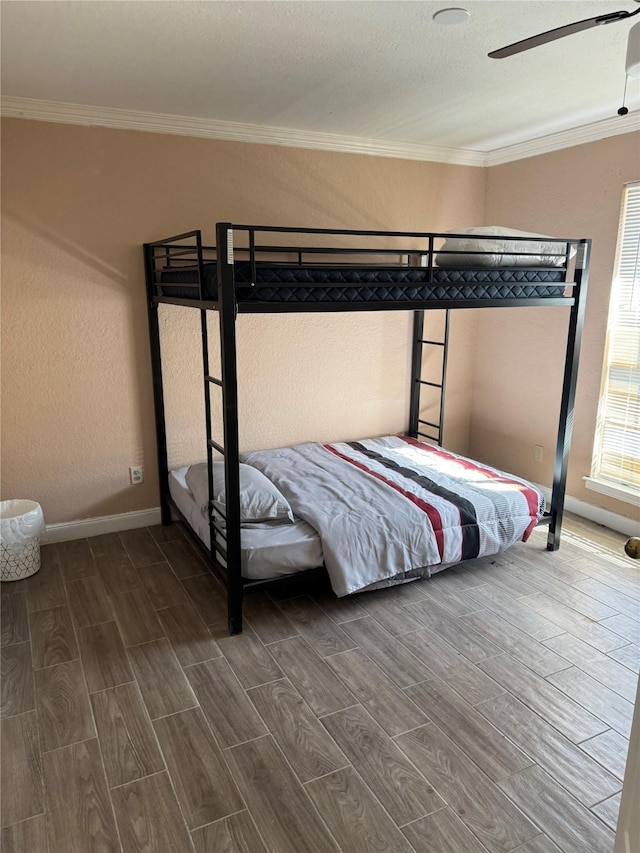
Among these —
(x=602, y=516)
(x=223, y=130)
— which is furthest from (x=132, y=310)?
(x=602, y=516)

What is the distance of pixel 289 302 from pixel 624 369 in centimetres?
219

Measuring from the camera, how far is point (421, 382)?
4.39 metres

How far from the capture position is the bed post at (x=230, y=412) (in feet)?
7.60

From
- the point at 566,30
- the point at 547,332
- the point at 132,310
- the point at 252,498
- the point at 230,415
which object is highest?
the point at 566,30

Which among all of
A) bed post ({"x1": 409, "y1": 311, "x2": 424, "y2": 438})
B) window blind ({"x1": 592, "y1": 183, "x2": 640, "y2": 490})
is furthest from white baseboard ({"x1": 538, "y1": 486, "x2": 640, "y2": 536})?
bed post ({"x1": 409, "y1": 311, "x2": 424, "y2": 438})

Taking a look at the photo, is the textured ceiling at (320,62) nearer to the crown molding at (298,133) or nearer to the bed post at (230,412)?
the crown molding at (298,133)

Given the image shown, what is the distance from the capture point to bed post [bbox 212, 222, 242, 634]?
2.32 meters

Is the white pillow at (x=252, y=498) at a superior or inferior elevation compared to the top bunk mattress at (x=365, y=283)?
inferior

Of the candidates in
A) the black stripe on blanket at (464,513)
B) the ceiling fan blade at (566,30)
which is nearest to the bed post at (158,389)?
the black stripe on blanket at (464,513)

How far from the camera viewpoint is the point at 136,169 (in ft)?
10.8

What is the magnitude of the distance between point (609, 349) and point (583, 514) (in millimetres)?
1043

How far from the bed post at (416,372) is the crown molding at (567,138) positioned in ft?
3.87

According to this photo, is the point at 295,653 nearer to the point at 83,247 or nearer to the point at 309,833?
the point at 309,833

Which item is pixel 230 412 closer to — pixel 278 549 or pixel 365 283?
pixel 278 549
